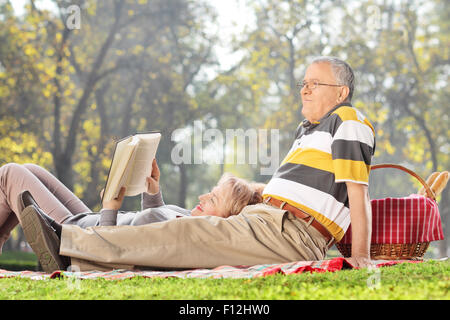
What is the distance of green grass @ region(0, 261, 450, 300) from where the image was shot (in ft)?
5.47

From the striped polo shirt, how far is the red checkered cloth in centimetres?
74

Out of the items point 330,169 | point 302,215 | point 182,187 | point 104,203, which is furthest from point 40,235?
point 182,187

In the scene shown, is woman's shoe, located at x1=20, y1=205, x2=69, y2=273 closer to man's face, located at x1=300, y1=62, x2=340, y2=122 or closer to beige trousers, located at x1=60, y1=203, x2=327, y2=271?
beige trousers, located at x1=60, y1=203, x2=327, y2=271

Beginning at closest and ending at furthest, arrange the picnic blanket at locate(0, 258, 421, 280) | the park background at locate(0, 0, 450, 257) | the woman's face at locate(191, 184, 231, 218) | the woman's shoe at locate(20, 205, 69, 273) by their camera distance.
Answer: the picnic blanket at locate(0, 258, 421, 280) → the woman's shoe at locate(20, 205, 69, 273) → the woman's face at locate(191, 184, 231, 218) → the park background at locate(0, 0, 450, 257)

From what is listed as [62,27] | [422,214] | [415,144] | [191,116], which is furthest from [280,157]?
[422,214]

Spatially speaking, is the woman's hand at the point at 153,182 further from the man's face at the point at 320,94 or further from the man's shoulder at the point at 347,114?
the man's shoulder at the point at 347,114

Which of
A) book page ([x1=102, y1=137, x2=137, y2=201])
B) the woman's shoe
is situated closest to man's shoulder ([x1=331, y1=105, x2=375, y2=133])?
book page ([x1=102, y1=137, x2=137, y2=201])

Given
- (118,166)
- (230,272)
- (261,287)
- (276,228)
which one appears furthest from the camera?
(118,166)

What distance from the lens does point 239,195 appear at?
2861mm

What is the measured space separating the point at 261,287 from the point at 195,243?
2.20ft

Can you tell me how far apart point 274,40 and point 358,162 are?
9390 mm

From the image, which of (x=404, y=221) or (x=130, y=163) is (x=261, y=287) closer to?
(x=130, y=163)

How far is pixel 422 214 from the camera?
3.31 m
